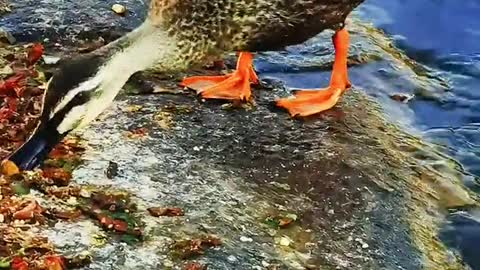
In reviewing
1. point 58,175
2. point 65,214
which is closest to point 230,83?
point 58,175

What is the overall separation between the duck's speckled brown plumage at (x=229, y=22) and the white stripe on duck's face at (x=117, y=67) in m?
0.10

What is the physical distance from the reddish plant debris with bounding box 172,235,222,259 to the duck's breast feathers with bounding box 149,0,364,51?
1716 millimetres

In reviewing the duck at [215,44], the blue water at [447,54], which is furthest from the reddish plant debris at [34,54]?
the blue water at [447,54]

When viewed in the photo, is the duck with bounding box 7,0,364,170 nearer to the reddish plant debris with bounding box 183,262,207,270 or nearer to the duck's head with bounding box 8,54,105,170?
the duck's head with bounding box 8,54,105,170

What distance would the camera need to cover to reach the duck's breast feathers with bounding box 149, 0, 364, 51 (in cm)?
564

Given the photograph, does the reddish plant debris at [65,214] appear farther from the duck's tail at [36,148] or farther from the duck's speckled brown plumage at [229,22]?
the duck's speckled brown plumage at [229,22]

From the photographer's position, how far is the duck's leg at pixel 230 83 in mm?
5906

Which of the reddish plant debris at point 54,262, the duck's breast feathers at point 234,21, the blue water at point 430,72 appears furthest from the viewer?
the blue water at point 430,72

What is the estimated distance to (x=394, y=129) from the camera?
6.16 m

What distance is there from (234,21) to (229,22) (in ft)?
0.10

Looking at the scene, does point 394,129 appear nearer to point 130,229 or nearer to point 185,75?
point 185,75

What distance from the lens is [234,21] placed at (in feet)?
18.6

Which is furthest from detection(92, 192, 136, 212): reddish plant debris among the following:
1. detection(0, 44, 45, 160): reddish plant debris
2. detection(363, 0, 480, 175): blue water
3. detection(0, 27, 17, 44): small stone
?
detection(363, 0, 480, 175): blue water

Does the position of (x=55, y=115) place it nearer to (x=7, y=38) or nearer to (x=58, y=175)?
(x=58, y=175)
